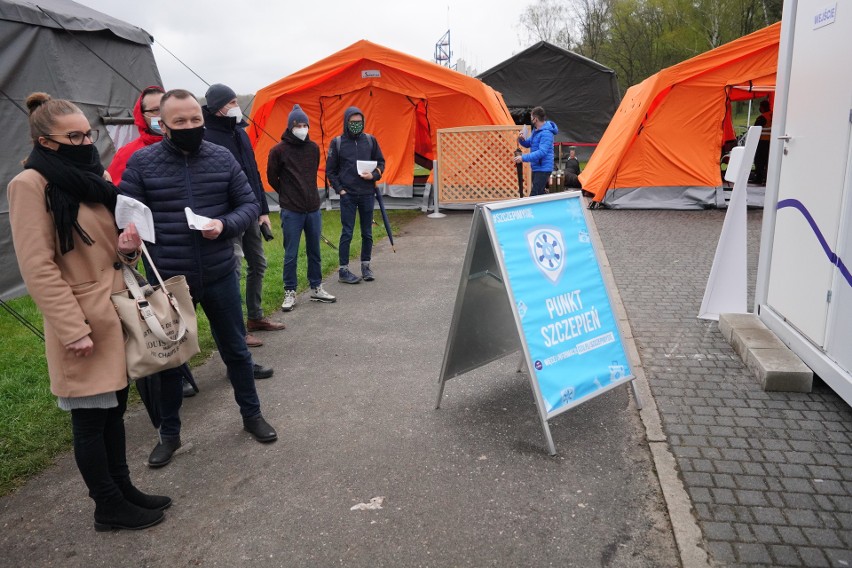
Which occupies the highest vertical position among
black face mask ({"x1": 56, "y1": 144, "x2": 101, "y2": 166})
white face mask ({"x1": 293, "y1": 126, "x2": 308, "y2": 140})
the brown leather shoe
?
white face mask ({"x1": 293, "y1": 126, "x2": 308, "y2": 140})

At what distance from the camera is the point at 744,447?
347 centimetres

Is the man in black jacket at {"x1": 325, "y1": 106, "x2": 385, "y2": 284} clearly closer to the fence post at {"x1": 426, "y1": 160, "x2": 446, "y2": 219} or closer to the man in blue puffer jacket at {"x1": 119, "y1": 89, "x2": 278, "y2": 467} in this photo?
the man in blue puffer jacket at {"x1": 119, "y1": 89, "x2": 278, "y2": 467}

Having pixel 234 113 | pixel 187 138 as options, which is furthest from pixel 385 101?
pixel 187 138

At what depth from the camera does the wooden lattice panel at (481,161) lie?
1303cm

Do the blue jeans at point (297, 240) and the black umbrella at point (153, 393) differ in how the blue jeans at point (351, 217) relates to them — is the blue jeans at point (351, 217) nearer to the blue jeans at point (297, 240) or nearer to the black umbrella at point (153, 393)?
the blue jeans at point (297, 240)

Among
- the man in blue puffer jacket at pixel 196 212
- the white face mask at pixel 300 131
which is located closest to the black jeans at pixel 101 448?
the man in blue puffer jacket at pixel 196 212

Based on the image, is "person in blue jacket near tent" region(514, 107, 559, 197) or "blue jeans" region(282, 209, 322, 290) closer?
"blue jeans" region(282, 209, 322, 290)

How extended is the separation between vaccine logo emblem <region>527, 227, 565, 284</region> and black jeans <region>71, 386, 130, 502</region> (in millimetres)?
2366

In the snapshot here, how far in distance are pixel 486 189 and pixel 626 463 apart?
10.5 meters

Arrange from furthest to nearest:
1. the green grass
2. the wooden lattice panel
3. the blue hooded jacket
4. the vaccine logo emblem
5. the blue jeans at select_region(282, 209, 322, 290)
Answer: the wooden lattice panel < the blue hooded jacket < the blue jeans at select_region(282, 209, 322, 290) < the vaccine logo emblem < the green grass

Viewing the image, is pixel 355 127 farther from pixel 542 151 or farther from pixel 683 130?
pixel 683 130

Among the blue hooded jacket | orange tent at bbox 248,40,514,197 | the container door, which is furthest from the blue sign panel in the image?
orange tent at bbox 248,40,514,197

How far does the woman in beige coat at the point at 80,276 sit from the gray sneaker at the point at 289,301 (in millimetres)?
3663

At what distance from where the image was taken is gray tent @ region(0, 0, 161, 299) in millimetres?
7359
